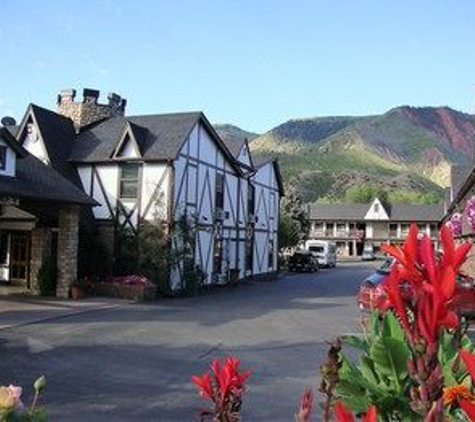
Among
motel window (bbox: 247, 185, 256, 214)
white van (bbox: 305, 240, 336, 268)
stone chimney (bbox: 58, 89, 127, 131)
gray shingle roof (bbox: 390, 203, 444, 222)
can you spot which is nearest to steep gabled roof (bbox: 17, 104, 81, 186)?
stone chimney (bbox: 58, 89, 127, 131)

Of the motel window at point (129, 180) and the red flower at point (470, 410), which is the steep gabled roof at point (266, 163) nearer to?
the motel window at point (129, 180)

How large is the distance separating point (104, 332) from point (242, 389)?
48.0ft

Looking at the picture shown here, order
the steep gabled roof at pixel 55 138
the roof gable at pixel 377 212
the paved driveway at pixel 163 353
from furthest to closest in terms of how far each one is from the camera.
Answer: the roof gable at pixel 377 212 < the steep gabled roof at pixel 55 138 < the paved driveway at pixel 163 353

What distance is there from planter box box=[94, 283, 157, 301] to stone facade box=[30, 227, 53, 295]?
2206 millimetres

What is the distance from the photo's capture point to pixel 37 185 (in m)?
22.0

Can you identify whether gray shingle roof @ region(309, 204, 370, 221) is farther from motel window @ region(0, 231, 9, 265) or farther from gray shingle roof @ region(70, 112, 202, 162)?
motel window @ region(0, 231, 9, 265)

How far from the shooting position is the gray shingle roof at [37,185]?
798 inches

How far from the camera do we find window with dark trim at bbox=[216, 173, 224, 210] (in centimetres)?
3306

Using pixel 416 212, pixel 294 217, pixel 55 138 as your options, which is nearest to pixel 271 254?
pixel 294 217

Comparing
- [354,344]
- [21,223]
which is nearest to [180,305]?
[21,223]

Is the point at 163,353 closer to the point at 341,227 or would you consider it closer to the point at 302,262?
the point at 302,262

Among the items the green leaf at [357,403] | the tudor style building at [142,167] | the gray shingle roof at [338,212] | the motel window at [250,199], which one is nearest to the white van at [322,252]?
the motel window at [250,199]

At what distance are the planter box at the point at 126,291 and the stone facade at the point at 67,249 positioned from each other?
123 cm

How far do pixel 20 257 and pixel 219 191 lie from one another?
33.4 feet
